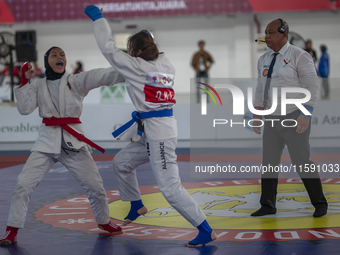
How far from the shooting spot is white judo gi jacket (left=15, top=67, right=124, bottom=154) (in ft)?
13.2

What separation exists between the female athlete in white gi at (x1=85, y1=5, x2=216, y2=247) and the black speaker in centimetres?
972

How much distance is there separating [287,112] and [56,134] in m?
2.16

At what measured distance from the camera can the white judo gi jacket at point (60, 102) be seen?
4020mm

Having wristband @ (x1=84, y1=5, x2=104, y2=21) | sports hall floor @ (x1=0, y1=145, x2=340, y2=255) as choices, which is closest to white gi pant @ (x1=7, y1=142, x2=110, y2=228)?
sports hall floor @ (x1=0, y1=145, x2=340, y2=255)

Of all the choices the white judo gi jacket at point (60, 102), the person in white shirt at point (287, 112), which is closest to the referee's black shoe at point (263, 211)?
the person in white shirt at point (287, 112)

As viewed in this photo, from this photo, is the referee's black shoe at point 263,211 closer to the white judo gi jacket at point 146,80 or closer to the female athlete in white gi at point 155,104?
the female athlete in white gi at point 155,104

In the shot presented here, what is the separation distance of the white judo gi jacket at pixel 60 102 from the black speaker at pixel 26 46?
919cm

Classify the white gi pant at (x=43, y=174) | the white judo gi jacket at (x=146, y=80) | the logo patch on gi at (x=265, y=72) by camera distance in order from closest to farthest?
the white judo gi jacket at (x=146, y=80), the white gi pant at (x=43, y=174), the logo patch on gi at (x=265, y=72)

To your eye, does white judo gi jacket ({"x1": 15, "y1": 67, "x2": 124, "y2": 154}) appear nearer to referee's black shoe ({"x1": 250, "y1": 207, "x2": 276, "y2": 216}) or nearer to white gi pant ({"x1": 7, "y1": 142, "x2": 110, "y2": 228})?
white gi pant ({"x1": 7, "y1": 142, "x2": 110, "y2": 228})

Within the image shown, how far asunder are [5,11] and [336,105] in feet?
57.9

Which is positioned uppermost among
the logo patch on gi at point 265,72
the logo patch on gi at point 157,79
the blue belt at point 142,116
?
the logo patch on gi at point 265,72

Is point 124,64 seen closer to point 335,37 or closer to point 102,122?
point 102,122

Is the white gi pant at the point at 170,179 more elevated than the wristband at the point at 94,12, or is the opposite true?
the wristband at the point at 94,12

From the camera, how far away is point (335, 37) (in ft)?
74.6
